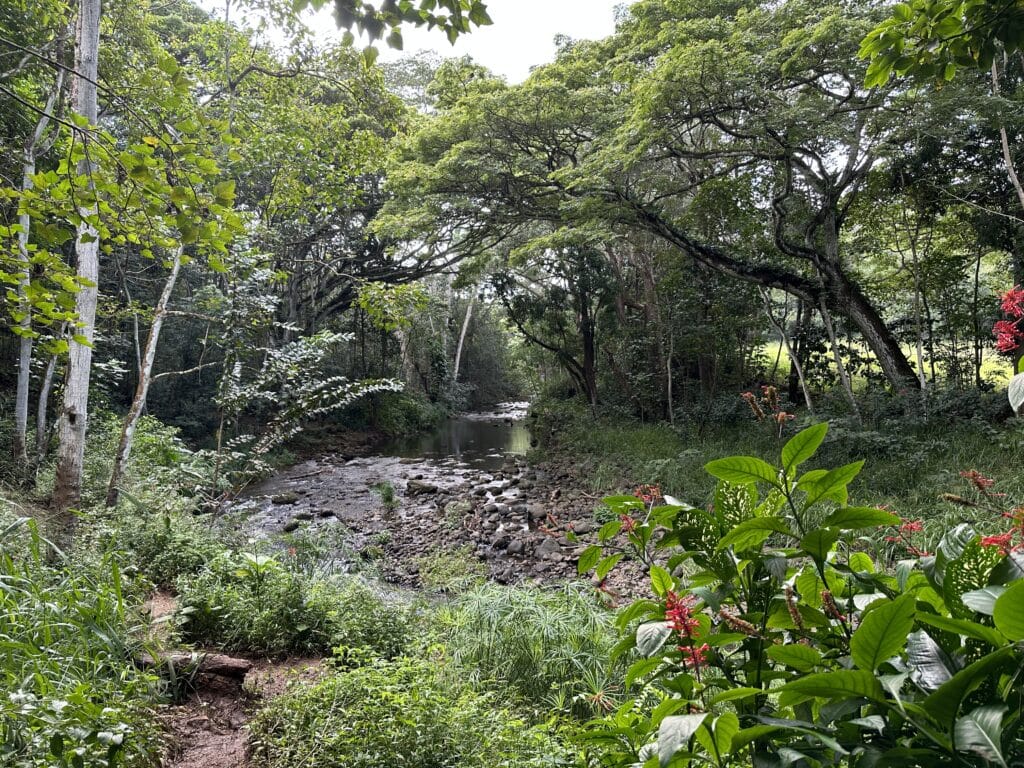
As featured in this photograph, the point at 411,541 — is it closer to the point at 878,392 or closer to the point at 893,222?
the point at 878,392

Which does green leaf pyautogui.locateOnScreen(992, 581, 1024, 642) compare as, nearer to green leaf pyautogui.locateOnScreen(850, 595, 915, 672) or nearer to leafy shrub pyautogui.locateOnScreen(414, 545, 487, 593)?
green leaf pyautogui.locateOnScreen(850, 595, 915, 672)

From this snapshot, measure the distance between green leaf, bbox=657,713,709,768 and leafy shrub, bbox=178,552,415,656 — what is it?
2.70 meters

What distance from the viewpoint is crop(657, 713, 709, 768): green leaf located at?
0.54 metres

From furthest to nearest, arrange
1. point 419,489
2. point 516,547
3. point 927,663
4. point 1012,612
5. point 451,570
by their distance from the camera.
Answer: point 419,489 → point 516,547 → point 451,570 → point 927,663 → point 1012,612

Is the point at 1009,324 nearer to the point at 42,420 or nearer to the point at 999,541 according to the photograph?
the point at 999,541

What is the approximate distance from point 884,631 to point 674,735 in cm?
25

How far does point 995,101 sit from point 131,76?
873cm

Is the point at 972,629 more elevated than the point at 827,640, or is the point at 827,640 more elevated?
the point at 972,629

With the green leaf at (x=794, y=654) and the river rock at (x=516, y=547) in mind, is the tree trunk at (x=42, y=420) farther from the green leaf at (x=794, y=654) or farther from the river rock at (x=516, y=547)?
the green leaf at (x=794, y=654)

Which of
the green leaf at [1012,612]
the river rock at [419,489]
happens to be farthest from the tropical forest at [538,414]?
the river rock at [419,489]

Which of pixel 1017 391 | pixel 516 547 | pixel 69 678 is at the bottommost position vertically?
pixel 516 547

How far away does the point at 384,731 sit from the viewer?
77.4 inches

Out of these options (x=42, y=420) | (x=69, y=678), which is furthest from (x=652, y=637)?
(x=42, y=420)

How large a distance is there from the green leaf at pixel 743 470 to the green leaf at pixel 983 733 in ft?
0.99
